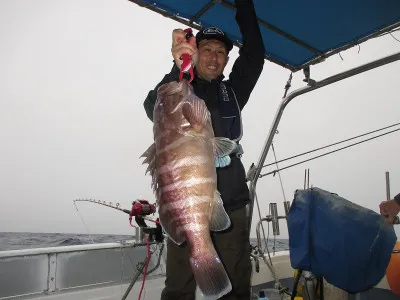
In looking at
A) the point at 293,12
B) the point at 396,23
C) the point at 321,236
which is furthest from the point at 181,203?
the point at 396,23

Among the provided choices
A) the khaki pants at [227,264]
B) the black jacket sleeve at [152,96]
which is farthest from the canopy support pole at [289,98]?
the black jacket sleeve at [152,96]

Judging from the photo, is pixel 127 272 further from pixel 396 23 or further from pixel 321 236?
pixel 396 23

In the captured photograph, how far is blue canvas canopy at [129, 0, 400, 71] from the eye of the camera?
3.50 metres

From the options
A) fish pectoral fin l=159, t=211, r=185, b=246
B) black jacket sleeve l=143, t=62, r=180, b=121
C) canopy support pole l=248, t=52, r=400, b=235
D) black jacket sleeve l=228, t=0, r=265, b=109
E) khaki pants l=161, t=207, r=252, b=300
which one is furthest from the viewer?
canopy support pole l=248, t=52, r=400, b=235

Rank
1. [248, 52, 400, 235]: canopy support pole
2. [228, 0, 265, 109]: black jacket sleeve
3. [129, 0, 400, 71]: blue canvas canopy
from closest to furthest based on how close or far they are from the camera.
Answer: [228, 0, 265, 109]: black jacket sleeve → [129, 0, 400, 71]: blue canvas canopy → [248, 52, 400, 235]: canopy support pole

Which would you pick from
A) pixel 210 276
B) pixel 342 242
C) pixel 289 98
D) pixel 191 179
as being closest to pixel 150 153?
pixel 191 179

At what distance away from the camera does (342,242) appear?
10.0 feet

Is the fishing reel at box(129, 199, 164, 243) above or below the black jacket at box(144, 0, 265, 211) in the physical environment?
below

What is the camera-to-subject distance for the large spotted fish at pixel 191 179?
63.0 inches

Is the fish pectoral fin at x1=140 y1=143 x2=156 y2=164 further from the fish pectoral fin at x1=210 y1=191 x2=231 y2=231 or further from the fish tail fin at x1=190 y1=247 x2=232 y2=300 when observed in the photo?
the fish tail fin at x1=190 y1=247 x2=232 y2=300

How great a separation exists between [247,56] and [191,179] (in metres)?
1.81

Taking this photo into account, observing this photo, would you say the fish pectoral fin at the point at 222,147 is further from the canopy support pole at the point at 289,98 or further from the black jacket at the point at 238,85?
the canopy support pole at the point at 289,98

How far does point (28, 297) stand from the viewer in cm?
353

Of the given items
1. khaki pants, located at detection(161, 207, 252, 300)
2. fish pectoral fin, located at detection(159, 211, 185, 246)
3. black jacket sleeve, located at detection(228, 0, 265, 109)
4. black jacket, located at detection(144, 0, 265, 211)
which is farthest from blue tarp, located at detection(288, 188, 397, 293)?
fish pectoral fin, located at detection(159, 211, 185, 246)
